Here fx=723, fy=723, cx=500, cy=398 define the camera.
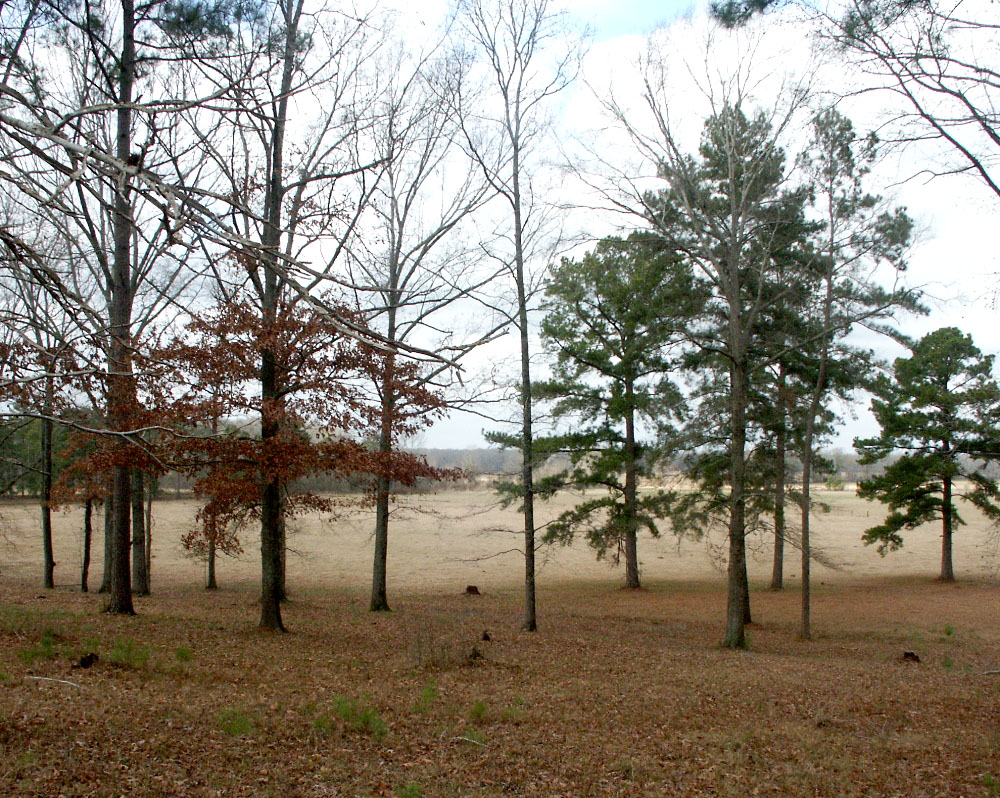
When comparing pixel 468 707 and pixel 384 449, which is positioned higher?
pixel 384 449

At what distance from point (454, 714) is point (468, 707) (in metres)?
0.28

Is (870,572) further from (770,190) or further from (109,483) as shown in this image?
(109,483)

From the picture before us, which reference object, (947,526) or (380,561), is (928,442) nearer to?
(947,526)

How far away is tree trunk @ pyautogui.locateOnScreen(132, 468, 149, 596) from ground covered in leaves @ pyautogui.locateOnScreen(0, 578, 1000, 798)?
4.73 ft

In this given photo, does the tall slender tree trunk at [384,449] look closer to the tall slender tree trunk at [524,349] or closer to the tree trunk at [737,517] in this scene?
the tall slender tree trunk at [524,349]

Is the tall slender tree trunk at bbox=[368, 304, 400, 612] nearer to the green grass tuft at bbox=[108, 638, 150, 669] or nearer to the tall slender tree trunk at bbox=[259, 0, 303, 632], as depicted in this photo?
the tall slender tree trunk at bbox=[259, 0, 303, 632]

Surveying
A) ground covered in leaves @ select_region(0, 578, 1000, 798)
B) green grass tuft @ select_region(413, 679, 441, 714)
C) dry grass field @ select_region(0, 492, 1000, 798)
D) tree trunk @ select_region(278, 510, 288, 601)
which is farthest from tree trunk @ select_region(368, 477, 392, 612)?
green grass tuft @ select_region(413, 679, 441, 714)

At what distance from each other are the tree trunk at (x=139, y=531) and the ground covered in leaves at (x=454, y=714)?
4.73 feet

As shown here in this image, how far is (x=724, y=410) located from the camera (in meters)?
14.9

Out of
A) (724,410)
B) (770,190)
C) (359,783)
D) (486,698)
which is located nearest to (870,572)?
(724,410)

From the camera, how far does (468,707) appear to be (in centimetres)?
703

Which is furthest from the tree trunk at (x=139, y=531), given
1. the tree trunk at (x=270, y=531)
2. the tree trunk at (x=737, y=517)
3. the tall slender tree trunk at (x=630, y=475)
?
the tall slender tree trunk at (x=630, y=475)

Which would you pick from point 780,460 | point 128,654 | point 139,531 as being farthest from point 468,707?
point 780,460

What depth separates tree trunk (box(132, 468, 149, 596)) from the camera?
45.1 ft
